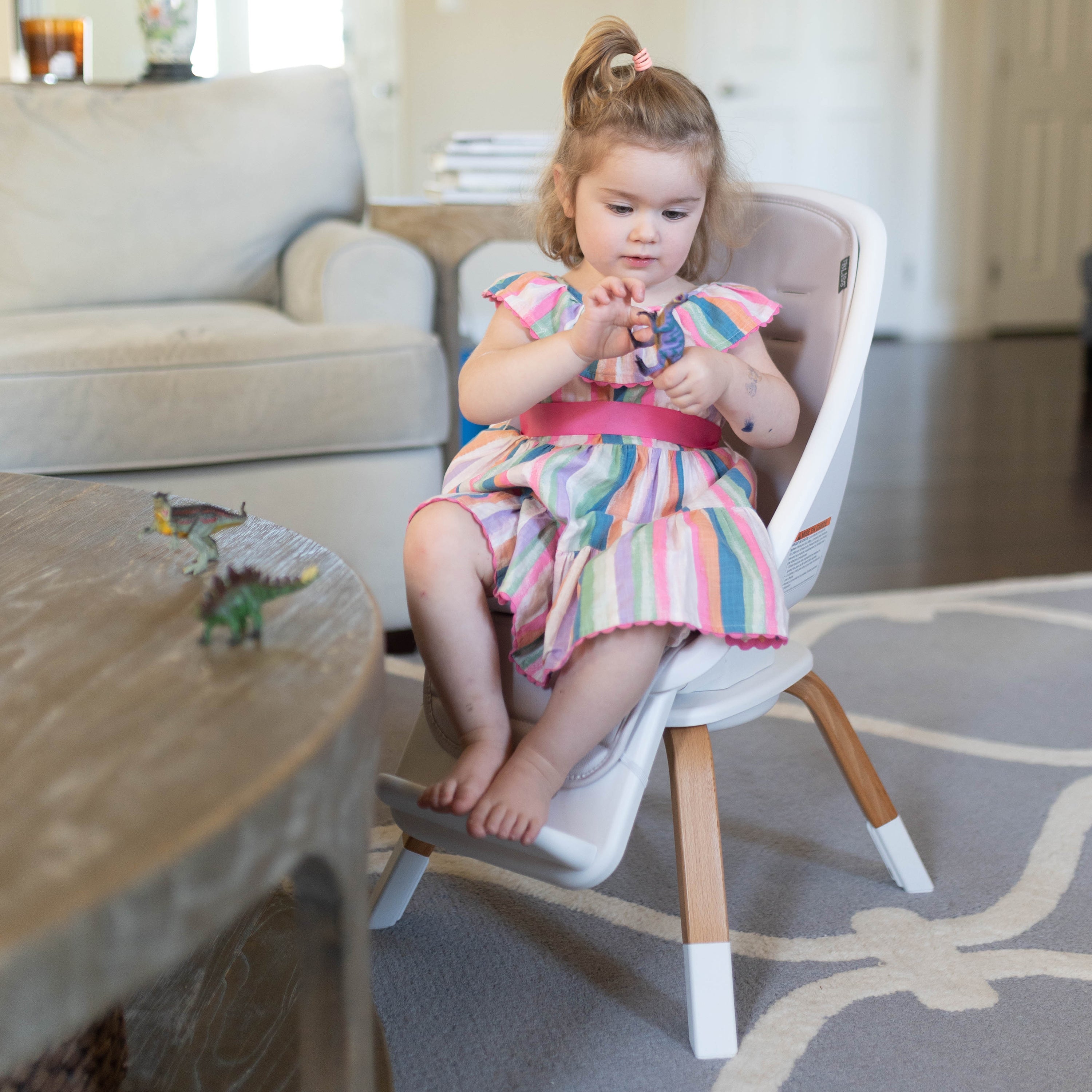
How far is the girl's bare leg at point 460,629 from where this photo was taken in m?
0.77

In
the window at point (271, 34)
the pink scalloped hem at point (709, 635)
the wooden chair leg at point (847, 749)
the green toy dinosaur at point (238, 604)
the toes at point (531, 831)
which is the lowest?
the wooden chair leg at point (847, 749)

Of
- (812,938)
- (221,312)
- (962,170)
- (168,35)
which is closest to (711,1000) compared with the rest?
(812,938)

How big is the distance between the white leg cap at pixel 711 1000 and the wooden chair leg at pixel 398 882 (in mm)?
241

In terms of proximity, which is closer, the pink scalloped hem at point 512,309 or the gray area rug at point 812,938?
the gray area rug at point 812,938

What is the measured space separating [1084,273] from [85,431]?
3.66 metres

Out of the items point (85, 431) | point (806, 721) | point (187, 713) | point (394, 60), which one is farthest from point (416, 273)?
point (394, 60)

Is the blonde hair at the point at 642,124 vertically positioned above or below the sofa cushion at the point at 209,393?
above

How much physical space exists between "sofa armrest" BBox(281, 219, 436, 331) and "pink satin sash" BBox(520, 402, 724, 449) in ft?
2.40

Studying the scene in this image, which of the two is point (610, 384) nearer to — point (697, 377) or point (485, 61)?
point (697, 377)

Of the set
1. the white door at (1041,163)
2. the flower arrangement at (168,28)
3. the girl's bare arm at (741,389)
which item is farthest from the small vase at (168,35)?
the white door at (1041,163)

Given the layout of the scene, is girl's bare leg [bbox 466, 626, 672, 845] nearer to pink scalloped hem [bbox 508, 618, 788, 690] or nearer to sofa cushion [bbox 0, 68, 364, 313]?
pink scalloped hem [bbox 508, 618, 788, 690]

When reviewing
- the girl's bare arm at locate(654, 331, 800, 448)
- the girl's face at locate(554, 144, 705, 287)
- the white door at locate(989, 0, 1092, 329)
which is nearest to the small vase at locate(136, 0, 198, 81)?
the girl's face at locate(554, 144, 705, 287)

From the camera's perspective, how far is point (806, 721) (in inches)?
53.5

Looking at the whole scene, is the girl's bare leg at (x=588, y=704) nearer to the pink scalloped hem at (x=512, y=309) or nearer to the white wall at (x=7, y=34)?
the pink scalloped hem at (x=512, y=309)
